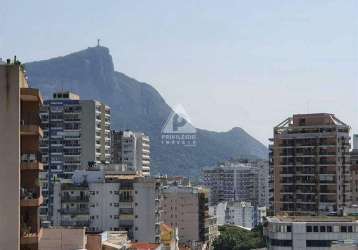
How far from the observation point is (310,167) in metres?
96.8

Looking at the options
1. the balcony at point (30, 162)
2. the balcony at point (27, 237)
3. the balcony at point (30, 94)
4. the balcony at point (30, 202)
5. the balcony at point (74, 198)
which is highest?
the balcony at point (30, 94)

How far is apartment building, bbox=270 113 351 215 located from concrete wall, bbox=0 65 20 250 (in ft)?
234

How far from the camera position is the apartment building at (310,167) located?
9619 centimetres

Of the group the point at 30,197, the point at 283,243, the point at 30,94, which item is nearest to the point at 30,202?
the point at 30,197

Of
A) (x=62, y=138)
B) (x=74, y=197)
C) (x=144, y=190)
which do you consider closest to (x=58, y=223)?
(x=74, y=197)

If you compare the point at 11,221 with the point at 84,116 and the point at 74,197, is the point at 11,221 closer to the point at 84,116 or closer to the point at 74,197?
the point at 74,197

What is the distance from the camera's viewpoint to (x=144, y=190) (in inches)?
3034

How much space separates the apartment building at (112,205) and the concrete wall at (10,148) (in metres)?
49.6

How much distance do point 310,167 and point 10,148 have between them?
73353 millimetres

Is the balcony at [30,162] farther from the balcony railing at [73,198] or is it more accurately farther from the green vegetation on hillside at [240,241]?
the green vegetation on hillside at [240,241]

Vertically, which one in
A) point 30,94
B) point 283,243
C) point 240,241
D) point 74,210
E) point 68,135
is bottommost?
point 240,241

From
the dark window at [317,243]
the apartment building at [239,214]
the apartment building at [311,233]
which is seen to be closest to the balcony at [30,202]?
the apartment building at [311,233]

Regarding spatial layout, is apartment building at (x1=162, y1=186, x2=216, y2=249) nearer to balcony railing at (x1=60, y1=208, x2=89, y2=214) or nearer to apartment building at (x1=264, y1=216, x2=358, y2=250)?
balcony railing at (x1=60, y1=208, x2=89, y2=214)

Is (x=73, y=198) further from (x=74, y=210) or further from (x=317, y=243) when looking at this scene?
(x=317, y=243)
